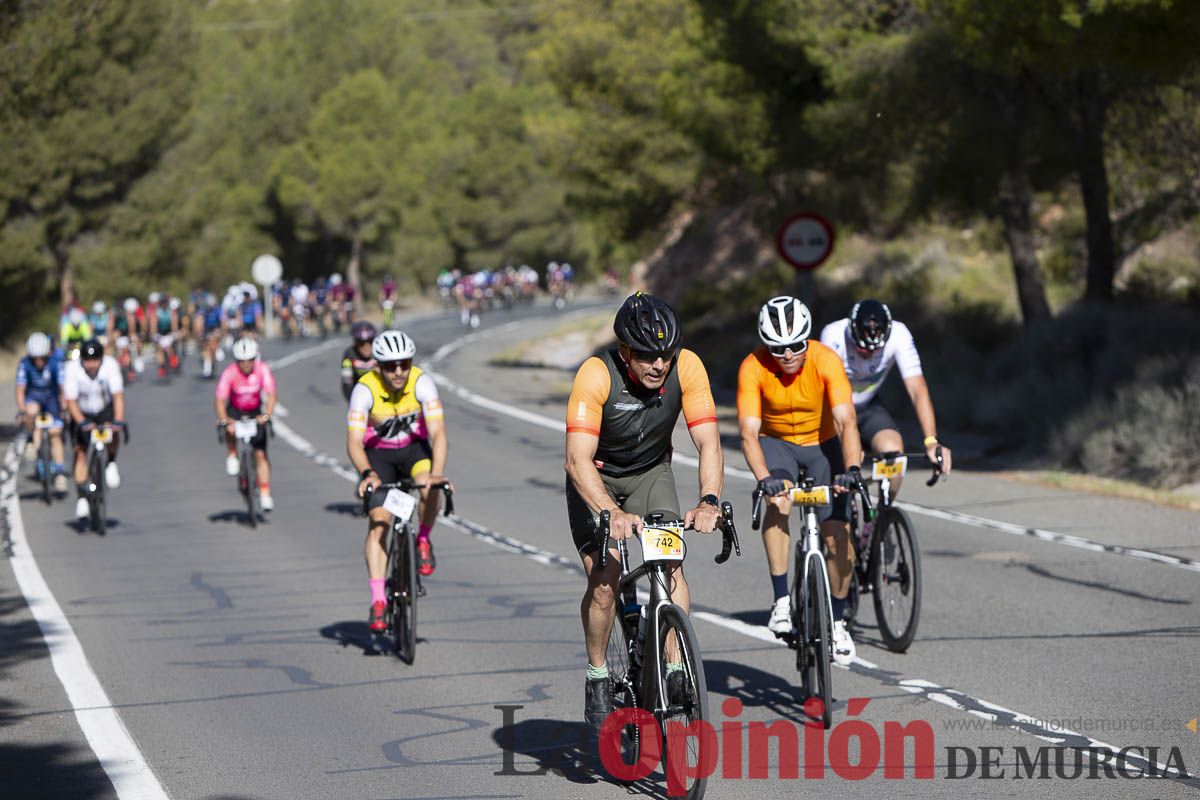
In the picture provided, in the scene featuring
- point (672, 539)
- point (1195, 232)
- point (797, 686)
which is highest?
point (1195, 232)

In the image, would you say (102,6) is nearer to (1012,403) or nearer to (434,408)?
(1012,403)

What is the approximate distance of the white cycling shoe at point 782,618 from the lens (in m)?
8.23

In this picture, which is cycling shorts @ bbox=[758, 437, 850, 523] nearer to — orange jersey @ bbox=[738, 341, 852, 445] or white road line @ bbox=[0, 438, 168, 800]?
orange jersey @ bbox=[738, 341, 852, 445]

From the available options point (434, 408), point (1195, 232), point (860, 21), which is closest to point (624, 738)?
point (434, 408)

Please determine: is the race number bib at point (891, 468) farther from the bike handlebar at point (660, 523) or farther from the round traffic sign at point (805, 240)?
the round traffic sign at point (805, 240)

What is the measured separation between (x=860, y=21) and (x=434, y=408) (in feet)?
51.8

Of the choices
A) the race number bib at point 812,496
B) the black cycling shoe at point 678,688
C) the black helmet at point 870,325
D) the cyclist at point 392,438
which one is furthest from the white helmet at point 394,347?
the black cycling shoe at point 678,688

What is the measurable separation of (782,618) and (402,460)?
10.9 feet

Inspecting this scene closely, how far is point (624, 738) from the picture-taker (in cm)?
677

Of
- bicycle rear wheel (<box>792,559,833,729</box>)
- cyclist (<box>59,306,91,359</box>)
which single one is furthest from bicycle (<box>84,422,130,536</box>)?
cyclist (<box>59,306,91,359</box>)

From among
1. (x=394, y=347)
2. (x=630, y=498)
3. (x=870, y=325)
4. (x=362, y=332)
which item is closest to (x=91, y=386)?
(x=362, y=332)

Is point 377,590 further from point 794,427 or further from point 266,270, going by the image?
point 266,270

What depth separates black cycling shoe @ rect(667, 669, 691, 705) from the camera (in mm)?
6145

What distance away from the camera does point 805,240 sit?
2172 cm
